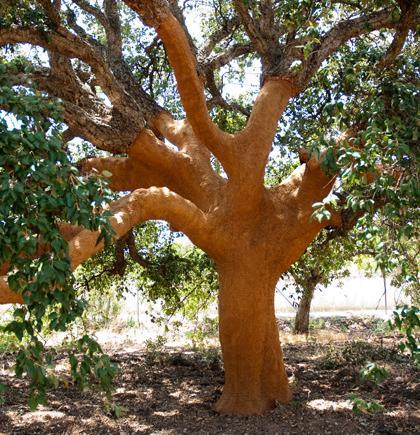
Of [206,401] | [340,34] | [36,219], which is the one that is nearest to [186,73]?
[340,34]

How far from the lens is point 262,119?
6160mm

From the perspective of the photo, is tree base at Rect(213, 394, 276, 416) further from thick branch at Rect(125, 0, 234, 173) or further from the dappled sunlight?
thick branch at Rect(125, 0, 234, 173)

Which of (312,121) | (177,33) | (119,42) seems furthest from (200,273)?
(177,33)

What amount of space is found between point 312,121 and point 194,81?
9.13 feet

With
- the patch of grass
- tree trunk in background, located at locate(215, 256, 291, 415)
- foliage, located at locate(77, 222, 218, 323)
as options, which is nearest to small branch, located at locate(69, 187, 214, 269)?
tree trunk in background, located at locate(215, 256, 291, 415)

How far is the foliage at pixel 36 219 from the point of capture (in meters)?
2.78

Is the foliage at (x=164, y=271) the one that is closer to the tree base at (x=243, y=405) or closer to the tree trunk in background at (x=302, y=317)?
the tree base at (x=243, y=405)

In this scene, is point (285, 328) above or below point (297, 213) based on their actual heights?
below

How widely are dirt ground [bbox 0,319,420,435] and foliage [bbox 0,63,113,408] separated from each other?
2443mm

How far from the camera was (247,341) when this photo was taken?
589cm

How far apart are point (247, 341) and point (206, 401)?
3.20ft

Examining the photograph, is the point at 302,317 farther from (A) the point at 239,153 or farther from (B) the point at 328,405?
(A) the point at 239,153

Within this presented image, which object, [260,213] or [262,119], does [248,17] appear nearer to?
[262,119]

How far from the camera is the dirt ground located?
5363 millimetres
